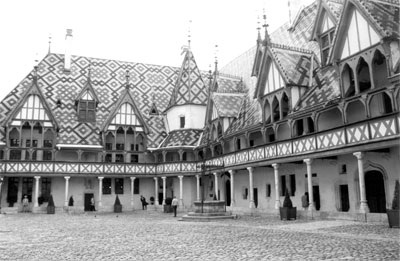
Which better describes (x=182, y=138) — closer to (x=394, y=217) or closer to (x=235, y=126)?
(x=235, y=126)

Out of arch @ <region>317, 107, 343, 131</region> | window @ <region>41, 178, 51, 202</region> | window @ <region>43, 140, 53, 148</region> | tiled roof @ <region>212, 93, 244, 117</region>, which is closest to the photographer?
arch @ <region>317, 107, 343, 131</region>

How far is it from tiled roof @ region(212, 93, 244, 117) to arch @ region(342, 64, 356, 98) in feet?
43.3

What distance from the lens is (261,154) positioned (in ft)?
84.6

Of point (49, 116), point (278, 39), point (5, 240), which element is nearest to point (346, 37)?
point (278, 39)

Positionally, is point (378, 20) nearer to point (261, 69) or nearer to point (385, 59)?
point (385, 59)

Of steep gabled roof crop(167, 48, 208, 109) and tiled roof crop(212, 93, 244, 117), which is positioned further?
steep gabled roof crop(167, 48, 208, 109)

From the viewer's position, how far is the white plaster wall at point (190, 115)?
39.3m

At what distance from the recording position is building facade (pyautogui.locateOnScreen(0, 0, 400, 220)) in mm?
19125

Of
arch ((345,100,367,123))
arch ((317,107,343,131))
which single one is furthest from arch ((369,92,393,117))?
arch ((317,107,343,131))

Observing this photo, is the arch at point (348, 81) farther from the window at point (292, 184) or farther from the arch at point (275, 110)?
the window at point (292, 184)

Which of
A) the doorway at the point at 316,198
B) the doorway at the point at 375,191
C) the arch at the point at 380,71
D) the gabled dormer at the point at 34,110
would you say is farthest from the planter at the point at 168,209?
the arch at the point at 380,71

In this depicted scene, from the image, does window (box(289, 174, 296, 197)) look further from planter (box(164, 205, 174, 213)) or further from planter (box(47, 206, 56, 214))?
planter (box(47, 206, 56, 214))

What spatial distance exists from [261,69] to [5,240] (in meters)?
19.3

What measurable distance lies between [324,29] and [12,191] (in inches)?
1133
